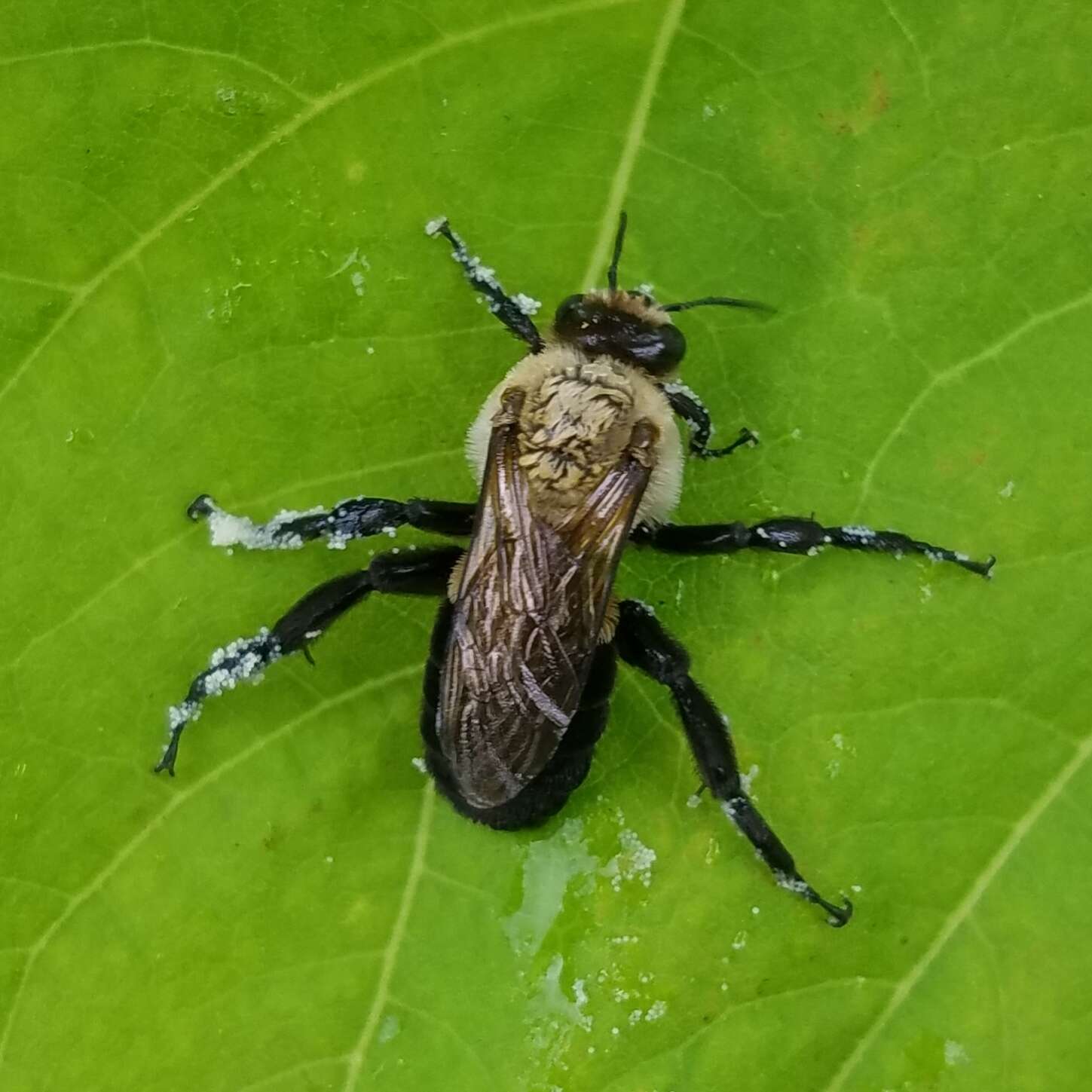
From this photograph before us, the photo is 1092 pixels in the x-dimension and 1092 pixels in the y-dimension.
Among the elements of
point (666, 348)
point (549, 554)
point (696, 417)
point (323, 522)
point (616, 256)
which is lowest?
point (323, 522)

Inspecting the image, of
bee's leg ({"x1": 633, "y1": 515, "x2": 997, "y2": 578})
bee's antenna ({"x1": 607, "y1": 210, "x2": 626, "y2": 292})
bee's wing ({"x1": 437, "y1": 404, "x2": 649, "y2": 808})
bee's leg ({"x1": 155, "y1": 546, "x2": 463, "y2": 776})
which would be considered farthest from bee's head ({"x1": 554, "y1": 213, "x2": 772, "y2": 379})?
bee's leg ({"x1": 155, "y1": 546, "x2": 463, "y2": 776})

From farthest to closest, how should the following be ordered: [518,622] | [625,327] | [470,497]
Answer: [470,497], [625,327], [518,622]

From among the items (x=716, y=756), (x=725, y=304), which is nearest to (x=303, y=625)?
(x=716, y=756)

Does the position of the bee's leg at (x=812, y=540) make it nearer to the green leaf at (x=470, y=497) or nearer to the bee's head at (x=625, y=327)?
the green leaf at (x=470, y=497)

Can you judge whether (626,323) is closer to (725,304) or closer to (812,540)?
(725,304)

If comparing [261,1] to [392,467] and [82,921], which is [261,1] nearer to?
[392,467]
